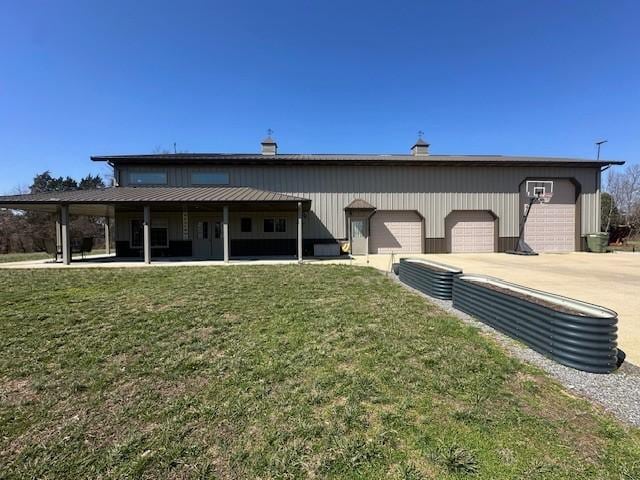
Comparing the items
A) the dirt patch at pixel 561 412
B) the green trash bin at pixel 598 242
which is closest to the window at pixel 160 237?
the dirt patch at pixel 561 412

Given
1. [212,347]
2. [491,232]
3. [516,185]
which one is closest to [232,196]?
[212,347]

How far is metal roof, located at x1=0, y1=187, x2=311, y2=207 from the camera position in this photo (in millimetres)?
12383

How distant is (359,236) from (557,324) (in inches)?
543

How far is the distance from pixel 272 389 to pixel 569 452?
2323 mm

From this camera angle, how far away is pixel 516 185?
59.6ft

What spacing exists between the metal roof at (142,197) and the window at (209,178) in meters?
1.73

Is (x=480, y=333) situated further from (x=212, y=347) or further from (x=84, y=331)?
(x=84, y=331)

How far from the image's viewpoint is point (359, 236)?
1730cm

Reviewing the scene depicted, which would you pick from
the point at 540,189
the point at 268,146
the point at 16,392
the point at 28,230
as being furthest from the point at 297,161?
the point at 28,230

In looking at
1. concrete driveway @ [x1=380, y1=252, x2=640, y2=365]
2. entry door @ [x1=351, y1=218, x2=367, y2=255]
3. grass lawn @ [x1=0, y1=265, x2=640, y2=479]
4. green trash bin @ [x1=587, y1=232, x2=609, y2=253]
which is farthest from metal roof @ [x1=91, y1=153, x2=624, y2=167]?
grass lawn @ [x1=0, y1=265, x2=640, y2=479]

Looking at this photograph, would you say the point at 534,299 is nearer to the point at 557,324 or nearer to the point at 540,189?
the point at 557,324

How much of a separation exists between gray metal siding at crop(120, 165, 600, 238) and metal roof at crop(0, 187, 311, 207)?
2.15 m

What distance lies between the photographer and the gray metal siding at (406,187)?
17.0m

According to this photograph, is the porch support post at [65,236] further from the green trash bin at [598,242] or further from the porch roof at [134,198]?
the green trash bin at [598,242]
